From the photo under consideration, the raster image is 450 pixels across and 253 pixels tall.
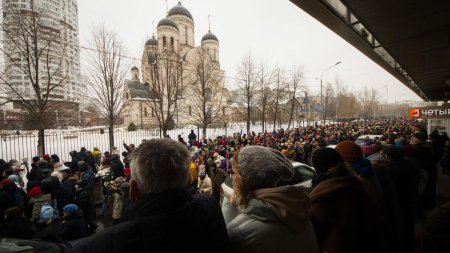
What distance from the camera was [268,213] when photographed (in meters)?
1.38

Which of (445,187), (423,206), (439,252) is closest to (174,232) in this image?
(439,252)

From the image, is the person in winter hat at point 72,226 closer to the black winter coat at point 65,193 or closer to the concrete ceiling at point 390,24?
the black winter coat at point 65,193

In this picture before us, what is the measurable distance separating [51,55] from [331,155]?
14.1 meters

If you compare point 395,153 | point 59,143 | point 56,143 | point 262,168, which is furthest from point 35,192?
point 59,143

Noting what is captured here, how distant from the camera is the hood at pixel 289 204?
137 centimetres

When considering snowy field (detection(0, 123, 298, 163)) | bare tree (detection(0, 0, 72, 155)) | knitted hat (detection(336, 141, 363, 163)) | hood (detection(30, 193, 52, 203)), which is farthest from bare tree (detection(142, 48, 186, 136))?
knitted hat (detection(336, 141, 363, 163))

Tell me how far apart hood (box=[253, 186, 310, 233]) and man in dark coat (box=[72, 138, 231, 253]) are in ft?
1.09

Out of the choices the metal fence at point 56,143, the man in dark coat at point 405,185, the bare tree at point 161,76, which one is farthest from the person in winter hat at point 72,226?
the bare tree at point 161,76

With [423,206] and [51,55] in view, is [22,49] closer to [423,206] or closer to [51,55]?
[51,55]

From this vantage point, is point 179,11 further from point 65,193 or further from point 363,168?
point 363,168

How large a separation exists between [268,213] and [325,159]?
121cm

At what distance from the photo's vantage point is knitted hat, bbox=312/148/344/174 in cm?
226

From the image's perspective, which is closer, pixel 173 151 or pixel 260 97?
pixel 173 151

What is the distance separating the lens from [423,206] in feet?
19.8
